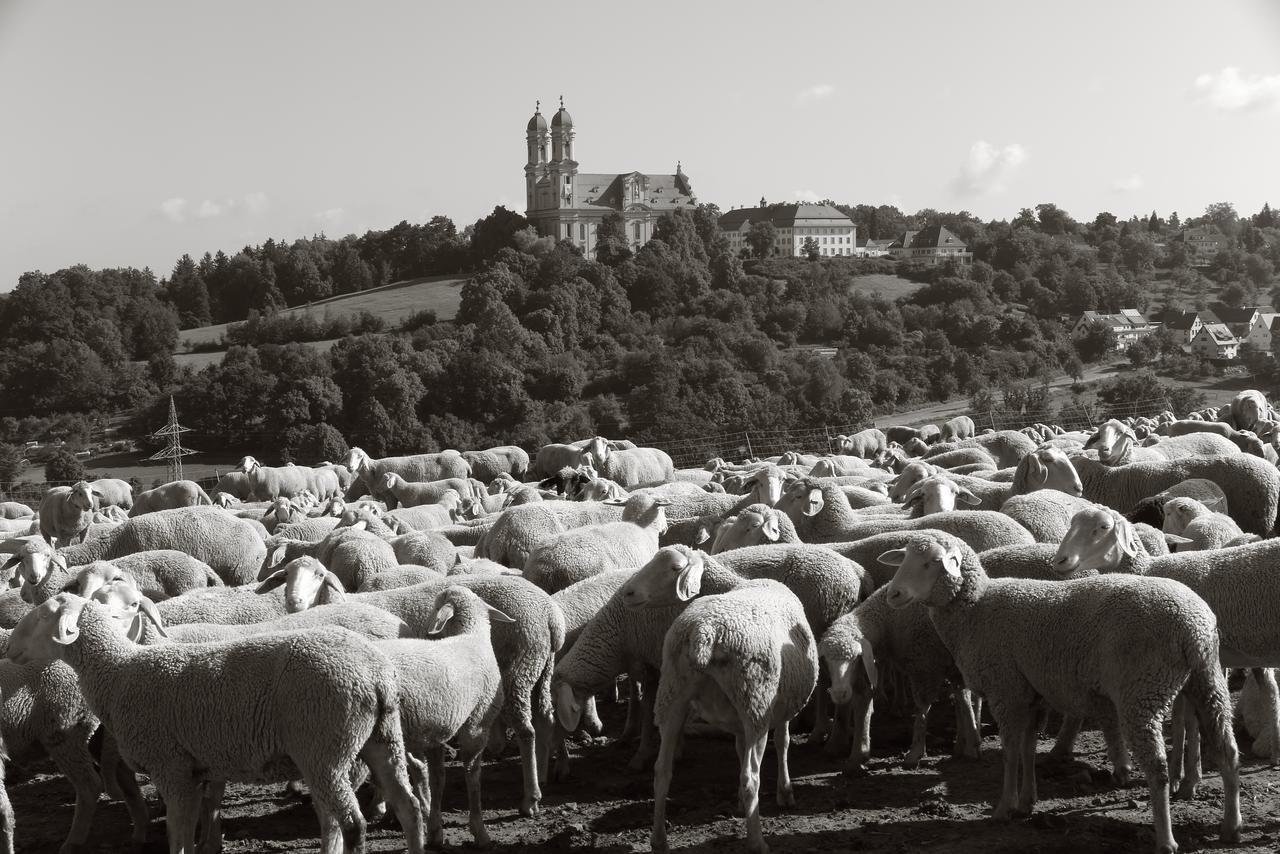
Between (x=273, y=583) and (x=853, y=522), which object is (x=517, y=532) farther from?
(x=853, y=522)

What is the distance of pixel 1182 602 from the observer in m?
8.07

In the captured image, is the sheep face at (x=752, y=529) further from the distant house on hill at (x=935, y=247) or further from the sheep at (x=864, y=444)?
the distant house on hill at (x=935, y=247)

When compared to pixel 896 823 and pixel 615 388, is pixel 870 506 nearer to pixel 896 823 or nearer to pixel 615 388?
pixel 896 823

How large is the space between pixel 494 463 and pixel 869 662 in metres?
26.7

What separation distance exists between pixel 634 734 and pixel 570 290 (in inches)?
3359

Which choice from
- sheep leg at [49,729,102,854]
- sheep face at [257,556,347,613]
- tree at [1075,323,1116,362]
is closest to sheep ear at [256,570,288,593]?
sheep face at [257,556,347,613]

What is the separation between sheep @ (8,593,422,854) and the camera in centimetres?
762

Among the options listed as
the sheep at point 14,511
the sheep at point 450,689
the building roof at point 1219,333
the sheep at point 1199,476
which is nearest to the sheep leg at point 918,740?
the sheep at point 450,689

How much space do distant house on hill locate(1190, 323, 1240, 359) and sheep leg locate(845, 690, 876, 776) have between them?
88201 millimetres

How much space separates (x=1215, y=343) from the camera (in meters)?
105

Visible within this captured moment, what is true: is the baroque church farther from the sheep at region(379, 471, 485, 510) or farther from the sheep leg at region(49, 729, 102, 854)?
the sheep leg at region(49, 729, 102, 854)

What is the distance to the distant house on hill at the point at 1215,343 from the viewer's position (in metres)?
96.4

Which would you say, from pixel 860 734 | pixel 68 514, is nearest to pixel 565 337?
pixel 68 514

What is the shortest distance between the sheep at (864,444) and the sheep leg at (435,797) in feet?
78.6
